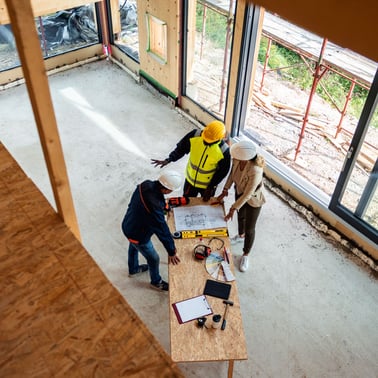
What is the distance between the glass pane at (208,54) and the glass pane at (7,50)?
309 centimetres

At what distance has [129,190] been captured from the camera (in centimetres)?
578

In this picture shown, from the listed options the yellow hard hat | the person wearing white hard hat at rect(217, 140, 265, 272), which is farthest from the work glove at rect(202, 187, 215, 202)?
the yellow hard hat

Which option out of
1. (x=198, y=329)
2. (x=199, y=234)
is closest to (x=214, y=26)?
(x=199, y=234)

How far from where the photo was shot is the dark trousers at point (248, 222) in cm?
457

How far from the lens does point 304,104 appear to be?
24.3 feet

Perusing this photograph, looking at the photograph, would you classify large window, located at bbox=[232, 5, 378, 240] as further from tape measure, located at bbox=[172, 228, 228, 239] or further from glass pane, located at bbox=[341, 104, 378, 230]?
tape measure, located at bbox=[172, 228, 228, 239]

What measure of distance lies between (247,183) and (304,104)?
3687mm

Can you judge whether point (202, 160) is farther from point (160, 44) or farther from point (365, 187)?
point (160, 44)

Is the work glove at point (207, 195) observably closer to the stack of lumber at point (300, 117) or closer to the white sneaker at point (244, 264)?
the white sneaker at point (244, 264)

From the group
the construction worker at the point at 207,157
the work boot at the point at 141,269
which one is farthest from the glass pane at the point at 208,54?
the work boot at the point at 141,269

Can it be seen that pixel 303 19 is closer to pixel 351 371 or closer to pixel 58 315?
pixel 58 315

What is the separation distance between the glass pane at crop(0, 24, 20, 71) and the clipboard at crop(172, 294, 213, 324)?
571 centimetres

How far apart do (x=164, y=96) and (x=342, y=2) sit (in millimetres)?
6155

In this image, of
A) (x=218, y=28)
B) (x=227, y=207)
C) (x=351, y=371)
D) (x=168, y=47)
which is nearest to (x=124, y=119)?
(x=168, y=47)
